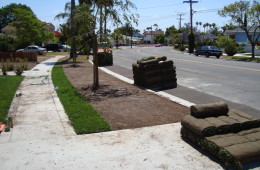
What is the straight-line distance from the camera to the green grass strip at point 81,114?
20.1 ft

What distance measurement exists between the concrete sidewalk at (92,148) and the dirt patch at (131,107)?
51cm

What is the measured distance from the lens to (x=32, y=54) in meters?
26.4

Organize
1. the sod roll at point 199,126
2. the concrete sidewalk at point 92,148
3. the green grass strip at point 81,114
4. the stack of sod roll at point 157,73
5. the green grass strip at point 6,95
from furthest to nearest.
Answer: the stack of sod roll at point 157,73
the green grass strip at point 6,95
the green grass strip at point 81,114
the sod roll at point 199,126
the concrete sidewalk at point 92,148

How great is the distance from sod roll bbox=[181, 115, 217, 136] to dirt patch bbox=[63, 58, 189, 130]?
Result: 1.29m

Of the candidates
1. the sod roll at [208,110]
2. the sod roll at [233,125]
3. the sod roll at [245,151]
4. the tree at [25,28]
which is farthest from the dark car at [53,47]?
the sod roll at [245,151]

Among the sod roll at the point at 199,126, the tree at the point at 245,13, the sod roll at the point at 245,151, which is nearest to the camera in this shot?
the sod roll at the point at 245,151

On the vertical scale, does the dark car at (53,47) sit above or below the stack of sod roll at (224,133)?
above

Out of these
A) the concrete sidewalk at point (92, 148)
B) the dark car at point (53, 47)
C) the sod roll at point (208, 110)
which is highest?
the dark car at point (53, 47)

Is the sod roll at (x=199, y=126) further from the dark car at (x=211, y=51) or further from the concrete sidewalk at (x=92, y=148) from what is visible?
Answer: the dark car at (x=211, y=51)

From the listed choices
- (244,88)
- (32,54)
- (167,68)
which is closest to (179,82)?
(167,68)

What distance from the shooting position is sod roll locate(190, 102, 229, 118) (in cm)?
540

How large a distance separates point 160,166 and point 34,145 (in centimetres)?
237

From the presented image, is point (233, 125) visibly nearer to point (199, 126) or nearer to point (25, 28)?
point (199, 126)

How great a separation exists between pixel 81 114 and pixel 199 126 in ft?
11.1
